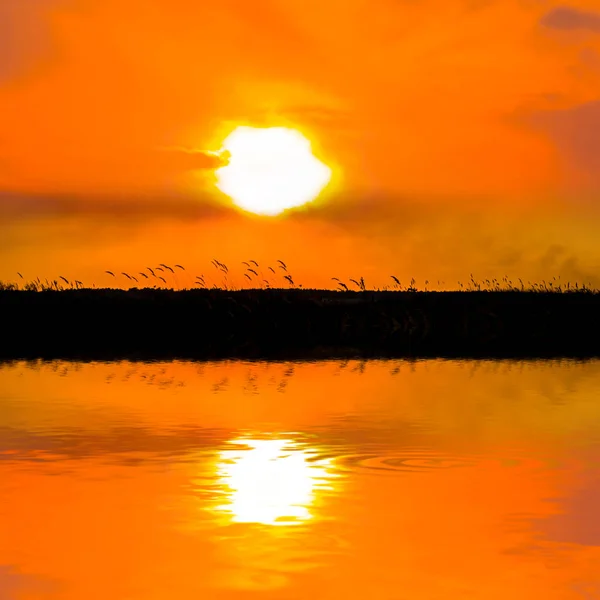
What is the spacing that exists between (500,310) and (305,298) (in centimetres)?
662

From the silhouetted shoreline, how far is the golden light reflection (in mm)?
20453

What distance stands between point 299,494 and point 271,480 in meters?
0.81

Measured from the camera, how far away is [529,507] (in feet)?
39.3

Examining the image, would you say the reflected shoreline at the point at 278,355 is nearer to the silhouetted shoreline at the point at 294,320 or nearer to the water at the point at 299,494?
the silhouetted shoreline at the point at 294,320

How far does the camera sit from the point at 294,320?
1599 inches

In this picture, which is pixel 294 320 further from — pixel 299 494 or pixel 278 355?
pixel 299 494

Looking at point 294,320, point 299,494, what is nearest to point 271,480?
point 299,494

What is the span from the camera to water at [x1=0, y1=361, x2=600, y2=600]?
9375mm

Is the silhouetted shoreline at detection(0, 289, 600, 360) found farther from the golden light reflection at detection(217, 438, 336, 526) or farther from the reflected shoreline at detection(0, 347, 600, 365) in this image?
the golden light reflection at detection(217, 438, 336, 526)

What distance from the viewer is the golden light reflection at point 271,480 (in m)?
11.6

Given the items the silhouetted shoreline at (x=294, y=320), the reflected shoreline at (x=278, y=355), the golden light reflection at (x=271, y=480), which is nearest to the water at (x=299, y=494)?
the golden light reflection at (x=271, y=480)

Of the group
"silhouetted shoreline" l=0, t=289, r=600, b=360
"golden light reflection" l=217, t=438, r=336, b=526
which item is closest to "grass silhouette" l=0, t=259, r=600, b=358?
"silhouetted shoreline" l=0, t=289, r=600, b=360

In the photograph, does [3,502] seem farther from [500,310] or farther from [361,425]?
[500,310]

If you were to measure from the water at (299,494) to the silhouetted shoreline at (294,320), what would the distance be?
50.0ft
